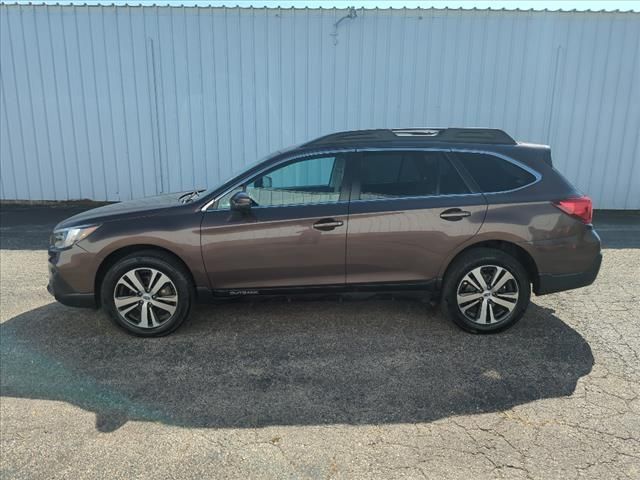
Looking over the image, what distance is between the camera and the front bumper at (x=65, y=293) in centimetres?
416

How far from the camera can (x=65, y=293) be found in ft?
13.7

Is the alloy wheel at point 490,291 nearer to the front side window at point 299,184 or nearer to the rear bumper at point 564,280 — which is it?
the rear bumper at point 564,280

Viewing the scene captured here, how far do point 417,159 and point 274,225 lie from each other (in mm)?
1367

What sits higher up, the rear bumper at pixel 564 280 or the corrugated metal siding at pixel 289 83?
the corrugated metal siding at pixel 289 83

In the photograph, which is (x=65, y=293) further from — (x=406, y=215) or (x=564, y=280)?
(x=564, y=280)

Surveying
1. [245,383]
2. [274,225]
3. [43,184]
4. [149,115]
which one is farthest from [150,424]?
[43,184]

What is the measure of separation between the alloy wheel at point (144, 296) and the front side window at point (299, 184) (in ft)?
2.69

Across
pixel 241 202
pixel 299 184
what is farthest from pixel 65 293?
pixel 299 184

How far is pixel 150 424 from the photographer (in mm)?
3074

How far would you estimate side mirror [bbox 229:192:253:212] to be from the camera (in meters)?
4.01

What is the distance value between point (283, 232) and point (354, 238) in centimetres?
60

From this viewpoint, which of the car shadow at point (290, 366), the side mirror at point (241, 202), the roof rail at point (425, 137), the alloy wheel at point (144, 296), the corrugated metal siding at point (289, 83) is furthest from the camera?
the corrugated metal siding at point (289, 83)

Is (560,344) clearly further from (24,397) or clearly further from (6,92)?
(6,92)

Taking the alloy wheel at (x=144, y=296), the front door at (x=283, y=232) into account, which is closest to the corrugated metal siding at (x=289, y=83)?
the front door at (x=283, y=232)
